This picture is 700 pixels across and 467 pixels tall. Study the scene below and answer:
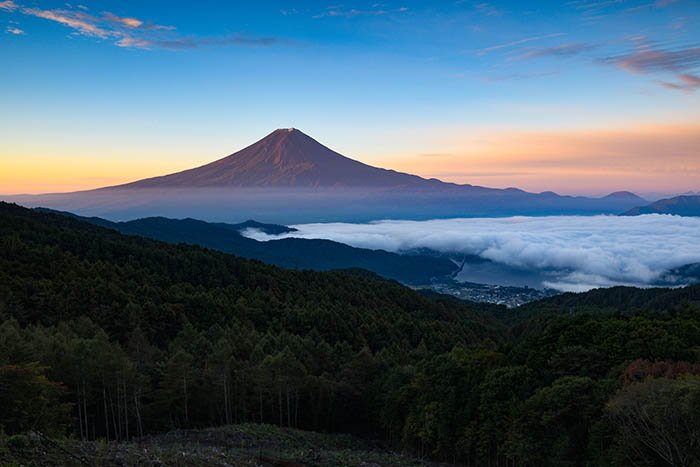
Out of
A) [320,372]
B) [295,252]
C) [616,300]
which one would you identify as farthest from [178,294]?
[295,252]

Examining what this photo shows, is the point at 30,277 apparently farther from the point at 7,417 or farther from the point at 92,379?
the point at 7,417

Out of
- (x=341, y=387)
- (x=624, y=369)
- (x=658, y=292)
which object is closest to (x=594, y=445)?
(x=624, y=369)

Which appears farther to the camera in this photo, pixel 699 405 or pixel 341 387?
pixel 341 387

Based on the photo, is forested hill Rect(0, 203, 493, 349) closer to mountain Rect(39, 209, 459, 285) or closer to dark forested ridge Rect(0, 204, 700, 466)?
dark forested ridge Rect(0, 204, 700, 466)

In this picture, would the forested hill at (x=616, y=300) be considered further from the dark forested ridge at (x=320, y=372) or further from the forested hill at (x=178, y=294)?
the dark forested ridge at (x=320, y=372)

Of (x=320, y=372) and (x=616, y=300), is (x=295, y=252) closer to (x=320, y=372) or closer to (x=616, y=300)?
(x=616, y=300)

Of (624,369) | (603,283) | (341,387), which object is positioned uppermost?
(624,369)
